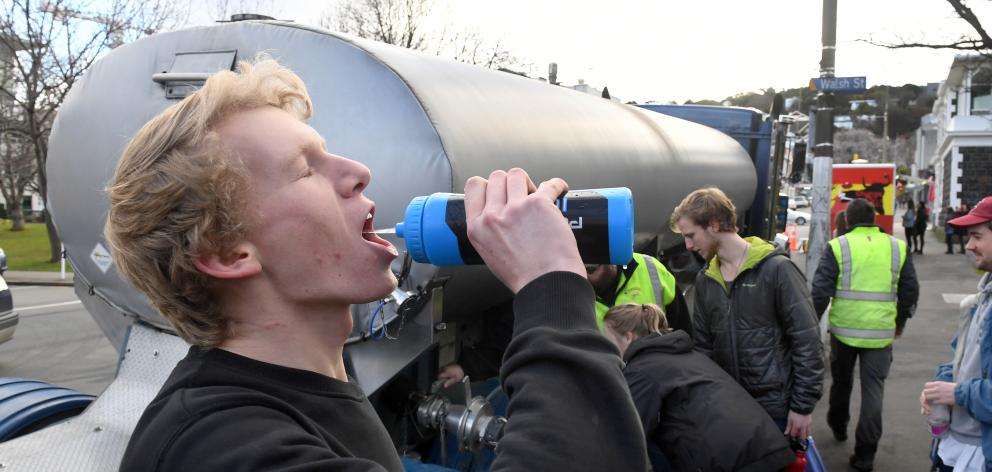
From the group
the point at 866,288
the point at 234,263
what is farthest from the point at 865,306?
the point at 234,263

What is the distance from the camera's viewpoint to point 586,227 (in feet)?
4.22

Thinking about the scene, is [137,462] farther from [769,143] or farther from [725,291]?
[769,143]

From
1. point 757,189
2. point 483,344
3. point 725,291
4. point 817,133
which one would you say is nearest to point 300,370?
point 483,344

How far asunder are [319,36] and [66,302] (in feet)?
43.5

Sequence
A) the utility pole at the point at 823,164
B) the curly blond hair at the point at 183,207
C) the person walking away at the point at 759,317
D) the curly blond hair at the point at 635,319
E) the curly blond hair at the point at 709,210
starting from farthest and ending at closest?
the utility pole at the point at 823,164
the curly blond hair at the point at 709,210
the person walking away at the point at 759,317
the curly blond hair at the point at 635,319
the curly blond hair at the point at 183,207

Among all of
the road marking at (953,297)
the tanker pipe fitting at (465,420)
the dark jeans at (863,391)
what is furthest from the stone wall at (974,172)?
the tanker pipe fitting at (465,420)

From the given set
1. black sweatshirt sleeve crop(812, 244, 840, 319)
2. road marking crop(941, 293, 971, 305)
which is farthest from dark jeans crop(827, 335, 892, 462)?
road marking crop(941, 293, 971, 305)

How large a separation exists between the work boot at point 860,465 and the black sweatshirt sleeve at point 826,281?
104 centimetres

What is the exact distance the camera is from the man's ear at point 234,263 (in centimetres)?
111

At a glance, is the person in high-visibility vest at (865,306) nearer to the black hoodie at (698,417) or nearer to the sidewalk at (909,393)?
the sidewalk at (909,393)

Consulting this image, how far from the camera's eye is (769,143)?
7871mm

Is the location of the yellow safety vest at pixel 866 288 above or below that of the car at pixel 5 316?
above

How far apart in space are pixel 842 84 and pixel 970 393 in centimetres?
563

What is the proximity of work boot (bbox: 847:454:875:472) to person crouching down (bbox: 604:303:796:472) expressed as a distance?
253cm
